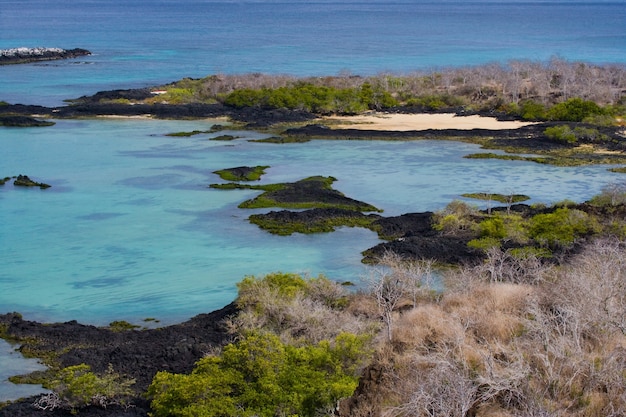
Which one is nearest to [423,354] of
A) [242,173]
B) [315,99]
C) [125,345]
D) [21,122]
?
[125,345]

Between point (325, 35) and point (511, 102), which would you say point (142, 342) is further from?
point (325, 35)

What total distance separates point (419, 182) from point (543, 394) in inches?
1100

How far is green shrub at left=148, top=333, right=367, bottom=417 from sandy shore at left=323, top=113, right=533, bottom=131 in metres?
39.9

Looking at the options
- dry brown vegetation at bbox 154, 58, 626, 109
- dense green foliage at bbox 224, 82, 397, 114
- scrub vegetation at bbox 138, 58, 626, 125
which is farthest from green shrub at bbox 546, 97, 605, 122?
dense green foliage at bbox 224, 82, 397, 114

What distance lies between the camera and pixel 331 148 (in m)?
50.5

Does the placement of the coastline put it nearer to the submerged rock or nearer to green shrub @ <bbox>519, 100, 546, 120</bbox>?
green shrub @ <bbox>519, 100, 546, 120</bbox>

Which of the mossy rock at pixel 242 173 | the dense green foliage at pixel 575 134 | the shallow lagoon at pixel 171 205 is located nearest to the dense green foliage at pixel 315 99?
the shallow lagoon at pixel 171 205

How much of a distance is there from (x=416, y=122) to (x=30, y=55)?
66.9 m

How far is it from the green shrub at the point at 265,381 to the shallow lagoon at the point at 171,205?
511 cm

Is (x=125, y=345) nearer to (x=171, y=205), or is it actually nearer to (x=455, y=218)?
(x=455, y=218)

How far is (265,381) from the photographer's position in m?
17.2

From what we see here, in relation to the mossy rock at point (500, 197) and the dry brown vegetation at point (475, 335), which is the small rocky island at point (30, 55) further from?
the dry brown vegetation at point (475, 335)

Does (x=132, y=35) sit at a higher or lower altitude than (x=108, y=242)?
higher

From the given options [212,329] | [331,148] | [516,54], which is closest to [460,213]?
[212,329]
